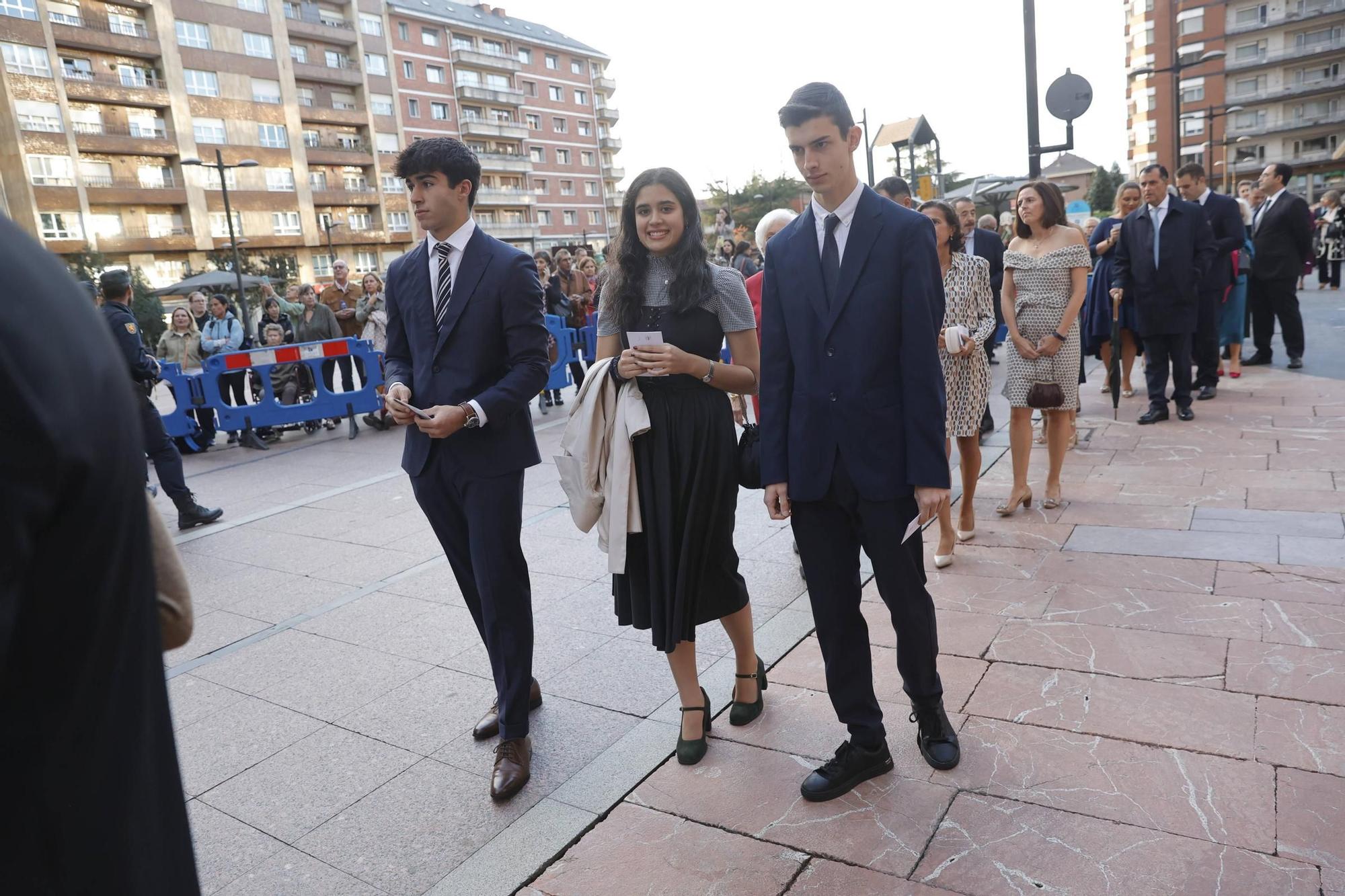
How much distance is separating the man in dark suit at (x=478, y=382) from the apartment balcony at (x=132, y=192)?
5267 centimetres

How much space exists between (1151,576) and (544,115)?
79.8 metres

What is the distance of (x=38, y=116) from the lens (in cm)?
4359

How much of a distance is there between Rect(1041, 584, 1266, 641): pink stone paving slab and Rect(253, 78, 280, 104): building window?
5853 cm

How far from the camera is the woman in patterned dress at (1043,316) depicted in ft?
18.2

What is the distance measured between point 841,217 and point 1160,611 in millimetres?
2523

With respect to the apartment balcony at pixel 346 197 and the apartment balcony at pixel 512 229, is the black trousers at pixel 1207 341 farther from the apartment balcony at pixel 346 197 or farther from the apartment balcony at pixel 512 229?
the apartment balcony at pixel 512 229

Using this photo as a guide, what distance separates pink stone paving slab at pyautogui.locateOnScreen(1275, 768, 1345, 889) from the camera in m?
2.30

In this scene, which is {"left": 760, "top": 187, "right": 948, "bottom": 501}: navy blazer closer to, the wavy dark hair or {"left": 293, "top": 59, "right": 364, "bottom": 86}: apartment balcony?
the wavy dark hair

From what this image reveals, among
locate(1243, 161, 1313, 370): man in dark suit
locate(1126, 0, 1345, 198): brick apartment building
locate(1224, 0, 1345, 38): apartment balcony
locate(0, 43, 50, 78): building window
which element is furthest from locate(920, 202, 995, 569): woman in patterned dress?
locate(1224, 0, 1345, 38): apartment balcony

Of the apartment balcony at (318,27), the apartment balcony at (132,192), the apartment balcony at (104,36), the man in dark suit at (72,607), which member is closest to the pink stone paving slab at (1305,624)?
the man in dark suit at (72,607)

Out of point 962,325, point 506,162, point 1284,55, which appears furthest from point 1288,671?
point 1284,55

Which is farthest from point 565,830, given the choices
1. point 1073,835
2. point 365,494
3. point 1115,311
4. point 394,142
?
point 394,142

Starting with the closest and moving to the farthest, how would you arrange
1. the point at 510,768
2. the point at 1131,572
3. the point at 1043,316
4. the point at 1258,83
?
the point at 510,768 < the point at 1131,572 < the point at 1043,316 < the point at 1258,83

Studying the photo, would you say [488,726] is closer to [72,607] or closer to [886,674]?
[886,674]
